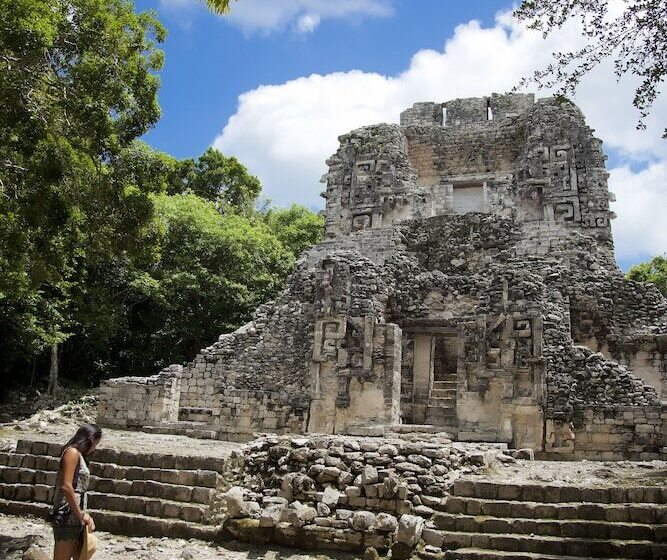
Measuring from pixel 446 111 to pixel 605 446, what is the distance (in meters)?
12.6

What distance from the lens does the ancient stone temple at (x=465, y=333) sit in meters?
12.6

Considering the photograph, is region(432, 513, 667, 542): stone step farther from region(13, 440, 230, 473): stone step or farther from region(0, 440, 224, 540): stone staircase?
region(13, 440, 230, 473): stone step

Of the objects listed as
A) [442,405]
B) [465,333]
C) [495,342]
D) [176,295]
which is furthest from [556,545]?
[176,295]

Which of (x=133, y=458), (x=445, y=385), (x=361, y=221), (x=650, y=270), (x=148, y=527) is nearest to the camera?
(x=148, y=527)

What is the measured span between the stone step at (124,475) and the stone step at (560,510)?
9.57 feet

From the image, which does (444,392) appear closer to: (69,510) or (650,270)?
(69,510)

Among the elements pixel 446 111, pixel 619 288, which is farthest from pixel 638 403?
pixel 446 111

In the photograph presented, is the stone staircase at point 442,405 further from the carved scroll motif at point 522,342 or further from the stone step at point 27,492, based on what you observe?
the stone step at point 27,492

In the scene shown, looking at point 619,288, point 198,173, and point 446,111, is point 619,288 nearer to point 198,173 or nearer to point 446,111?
point 446,111

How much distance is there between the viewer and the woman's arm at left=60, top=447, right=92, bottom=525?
194 inches

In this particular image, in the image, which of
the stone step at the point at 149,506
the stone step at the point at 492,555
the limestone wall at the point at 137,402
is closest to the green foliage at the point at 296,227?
the limestone wall at the point at 137,402

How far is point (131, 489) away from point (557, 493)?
5.14m

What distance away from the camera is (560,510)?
6.71 m

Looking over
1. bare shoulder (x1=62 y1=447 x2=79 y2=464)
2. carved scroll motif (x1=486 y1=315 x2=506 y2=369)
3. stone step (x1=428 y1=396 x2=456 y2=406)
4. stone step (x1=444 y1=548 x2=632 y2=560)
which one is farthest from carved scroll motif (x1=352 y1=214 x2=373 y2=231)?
bare shoulder (x1=62 y1=447 x2=79 y2=464)
